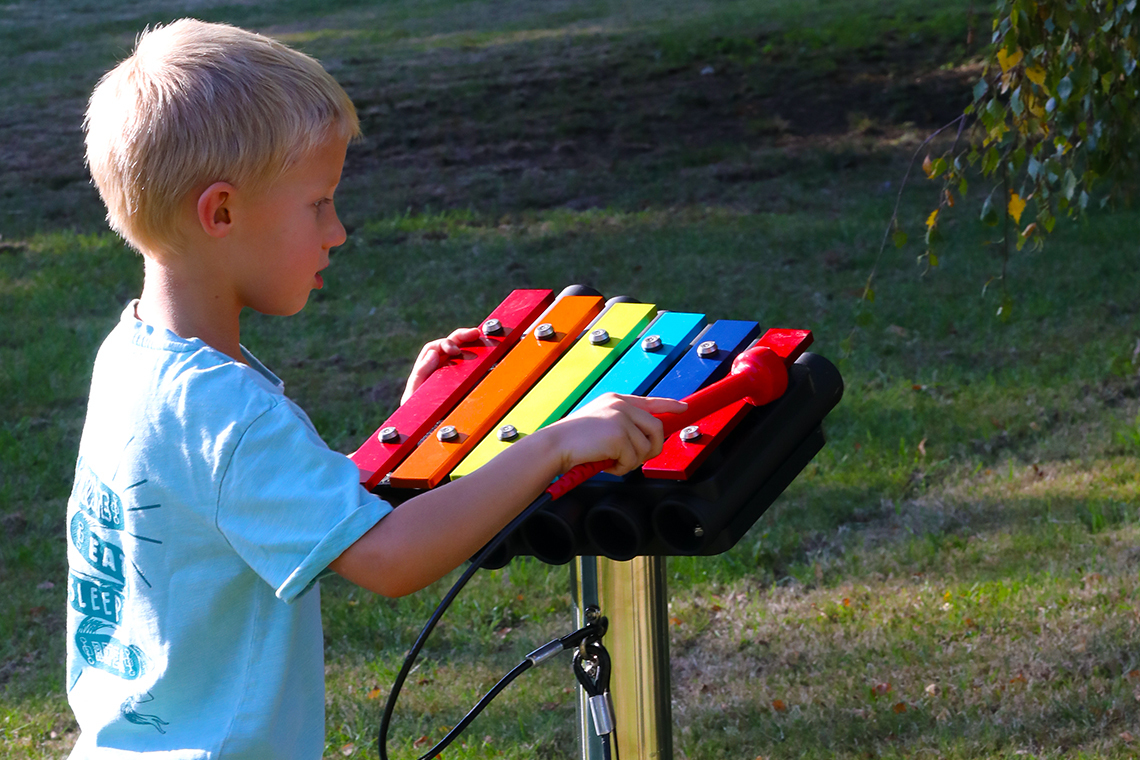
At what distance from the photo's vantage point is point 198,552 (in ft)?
5.11

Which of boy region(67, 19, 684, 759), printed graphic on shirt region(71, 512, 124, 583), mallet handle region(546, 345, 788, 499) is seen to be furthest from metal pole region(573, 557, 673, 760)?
printed graphic on shirt region(71, 512, 124, 583)

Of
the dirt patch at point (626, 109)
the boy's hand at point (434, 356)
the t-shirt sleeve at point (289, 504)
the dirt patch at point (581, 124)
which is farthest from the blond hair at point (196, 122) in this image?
the dirt patch at point (626, 109)

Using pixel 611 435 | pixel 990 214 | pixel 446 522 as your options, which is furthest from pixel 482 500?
pixel 990 214

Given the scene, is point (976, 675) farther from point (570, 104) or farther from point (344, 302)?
point (570, 104)

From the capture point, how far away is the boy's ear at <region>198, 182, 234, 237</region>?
60.7 inches

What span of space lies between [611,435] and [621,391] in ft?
1.31

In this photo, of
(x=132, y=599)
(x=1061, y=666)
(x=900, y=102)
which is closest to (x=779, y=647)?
(x=1061, y=666)

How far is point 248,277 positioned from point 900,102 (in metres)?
10.3

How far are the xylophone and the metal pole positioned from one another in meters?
0.23

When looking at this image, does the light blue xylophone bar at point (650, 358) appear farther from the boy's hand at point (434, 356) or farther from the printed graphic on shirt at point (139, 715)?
the printed graphic on shirt at point (139, 715)

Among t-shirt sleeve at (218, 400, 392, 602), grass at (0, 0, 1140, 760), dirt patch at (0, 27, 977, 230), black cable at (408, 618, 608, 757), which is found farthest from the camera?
dirt patch at (0, 27, 977, 230)

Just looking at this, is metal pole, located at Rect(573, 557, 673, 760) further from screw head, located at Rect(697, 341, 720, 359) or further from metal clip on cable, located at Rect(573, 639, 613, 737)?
screw head, located at Rect(697, 341, 720, 359)

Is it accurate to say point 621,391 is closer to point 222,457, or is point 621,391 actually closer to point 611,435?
point 611,435

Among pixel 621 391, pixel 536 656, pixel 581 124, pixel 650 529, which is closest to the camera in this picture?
pixel 650 529
